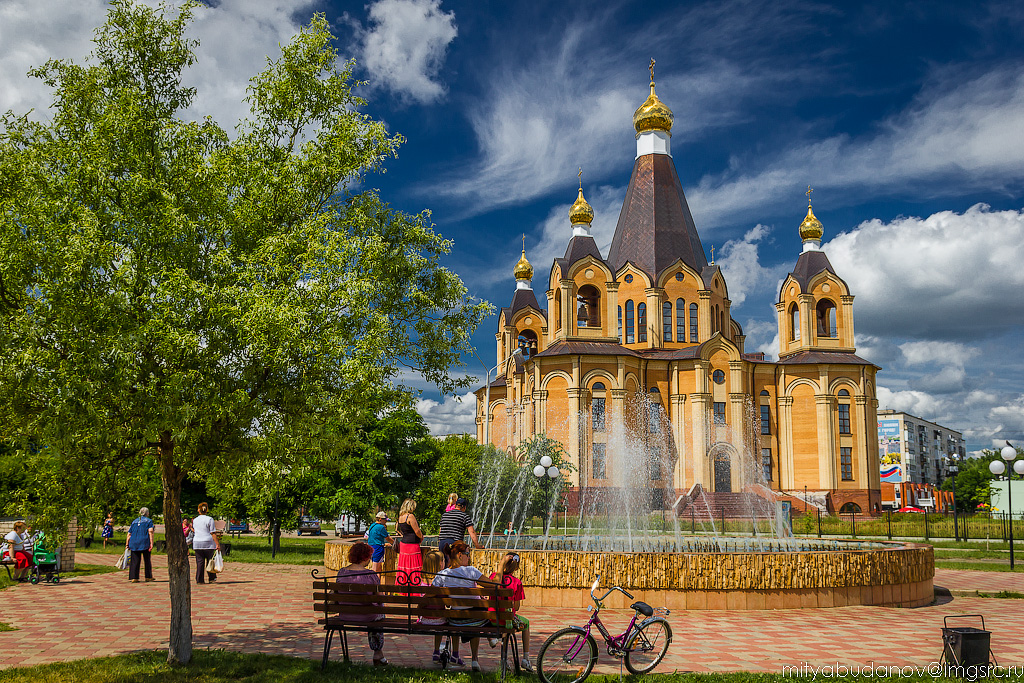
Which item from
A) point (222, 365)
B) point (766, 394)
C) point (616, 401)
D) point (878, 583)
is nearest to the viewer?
point (222, 365)

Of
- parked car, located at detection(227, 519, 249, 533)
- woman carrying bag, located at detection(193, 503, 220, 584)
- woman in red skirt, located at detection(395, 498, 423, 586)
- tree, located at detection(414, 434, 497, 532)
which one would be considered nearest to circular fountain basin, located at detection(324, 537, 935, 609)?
woman in red skirt, located at detection(395, 498, 423, 586)

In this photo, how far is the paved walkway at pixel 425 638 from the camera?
9.48m

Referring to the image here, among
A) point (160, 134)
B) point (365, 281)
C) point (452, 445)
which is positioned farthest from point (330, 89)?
point (452, 445)

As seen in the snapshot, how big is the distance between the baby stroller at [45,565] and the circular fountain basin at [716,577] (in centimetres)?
965

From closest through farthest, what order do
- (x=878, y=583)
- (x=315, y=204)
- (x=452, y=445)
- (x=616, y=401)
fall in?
(x=315, y=204)
(x=878, y=583)
(x=452, y=445)
(x=616, y=401)

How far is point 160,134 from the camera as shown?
29.6 ft

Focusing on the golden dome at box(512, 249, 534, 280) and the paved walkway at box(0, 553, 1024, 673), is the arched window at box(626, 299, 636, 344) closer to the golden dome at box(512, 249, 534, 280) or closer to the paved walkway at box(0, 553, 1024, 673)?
the golden dome at box(512, 249, 534, 280)

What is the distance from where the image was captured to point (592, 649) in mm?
8117

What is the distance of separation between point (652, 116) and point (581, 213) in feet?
28.0

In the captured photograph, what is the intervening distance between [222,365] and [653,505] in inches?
1697

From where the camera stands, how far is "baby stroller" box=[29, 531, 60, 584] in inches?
680

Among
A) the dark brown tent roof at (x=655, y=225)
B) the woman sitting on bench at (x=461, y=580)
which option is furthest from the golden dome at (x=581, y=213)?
the woman sitting on bench at (x=461, y=580)

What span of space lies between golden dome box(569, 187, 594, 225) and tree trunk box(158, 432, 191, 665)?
4937cm

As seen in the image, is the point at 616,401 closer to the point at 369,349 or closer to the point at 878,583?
the point at 878,583
